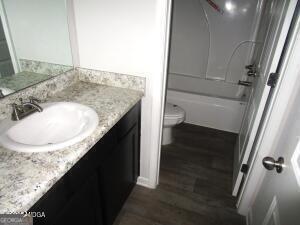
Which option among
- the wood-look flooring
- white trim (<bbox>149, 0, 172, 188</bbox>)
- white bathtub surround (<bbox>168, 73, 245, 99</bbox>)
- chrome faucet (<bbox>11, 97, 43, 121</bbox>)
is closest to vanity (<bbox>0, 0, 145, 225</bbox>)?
chrome faucet (<bbox>11, 97, 43, 121</bbox>)

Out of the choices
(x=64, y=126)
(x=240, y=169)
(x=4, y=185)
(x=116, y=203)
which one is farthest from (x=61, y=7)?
(x=240, y=169)

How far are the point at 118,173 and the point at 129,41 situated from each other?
84cm

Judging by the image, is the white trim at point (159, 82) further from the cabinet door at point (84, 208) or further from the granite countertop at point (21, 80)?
the granite countertop at point (21, 80)

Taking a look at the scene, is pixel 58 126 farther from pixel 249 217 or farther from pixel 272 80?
pixel 249 217

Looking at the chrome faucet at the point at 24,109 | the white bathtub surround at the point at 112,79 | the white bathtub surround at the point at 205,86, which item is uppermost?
the white bathtub surround at the point at 112,79

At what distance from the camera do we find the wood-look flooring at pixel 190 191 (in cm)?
153

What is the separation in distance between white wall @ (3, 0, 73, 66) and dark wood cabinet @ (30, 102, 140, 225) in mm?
645

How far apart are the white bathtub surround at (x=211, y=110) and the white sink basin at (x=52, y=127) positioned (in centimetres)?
179

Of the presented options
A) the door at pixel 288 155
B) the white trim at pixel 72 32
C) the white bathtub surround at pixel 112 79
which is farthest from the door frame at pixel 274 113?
the white trim at pixel 72 32

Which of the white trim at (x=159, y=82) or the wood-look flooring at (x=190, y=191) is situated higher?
the white trim at (x=159, y=82)

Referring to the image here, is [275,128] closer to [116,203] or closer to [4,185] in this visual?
[116,203]

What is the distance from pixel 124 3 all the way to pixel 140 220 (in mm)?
1473

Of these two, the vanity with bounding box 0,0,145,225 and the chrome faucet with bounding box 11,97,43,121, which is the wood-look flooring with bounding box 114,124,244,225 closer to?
the vanity with bounding box 0,0,145,225

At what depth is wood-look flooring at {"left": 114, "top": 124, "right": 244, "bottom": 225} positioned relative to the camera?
60.3 inches
